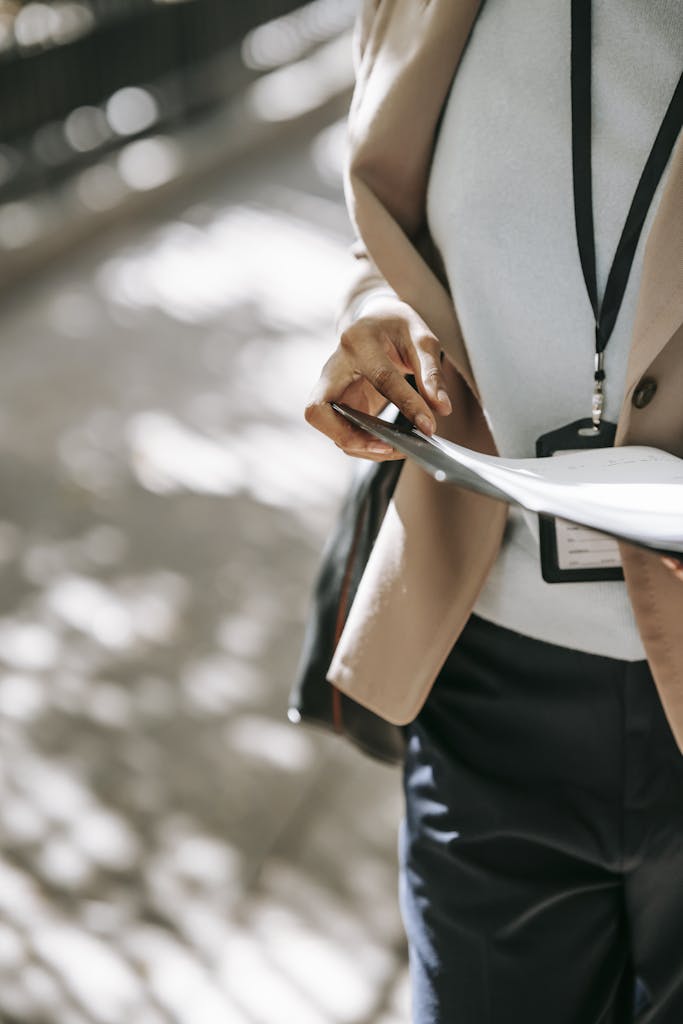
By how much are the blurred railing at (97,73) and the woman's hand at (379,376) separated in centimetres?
480

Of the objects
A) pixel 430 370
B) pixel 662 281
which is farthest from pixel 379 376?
pixel 662 281

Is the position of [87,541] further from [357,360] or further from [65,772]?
[357,360]

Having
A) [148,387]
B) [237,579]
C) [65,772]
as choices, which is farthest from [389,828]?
[148,387]

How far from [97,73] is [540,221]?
562 centimetres

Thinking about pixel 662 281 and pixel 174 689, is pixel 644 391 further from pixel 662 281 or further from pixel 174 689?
pixel 174 689

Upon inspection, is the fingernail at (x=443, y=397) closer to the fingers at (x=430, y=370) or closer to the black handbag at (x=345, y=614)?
the fingers at (x=430, y=370)

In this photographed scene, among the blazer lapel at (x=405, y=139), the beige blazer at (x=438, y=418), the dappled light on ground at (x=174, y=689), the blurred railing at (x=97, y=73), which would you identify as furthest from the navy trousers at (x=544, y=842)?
the blurred railing at (x=97, y=73)

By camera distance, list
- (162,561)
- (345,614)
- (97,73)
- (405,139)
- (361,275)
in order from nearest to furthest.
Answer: (405,139) → (361,275) → (345,614) → (162,561) → (97,73)

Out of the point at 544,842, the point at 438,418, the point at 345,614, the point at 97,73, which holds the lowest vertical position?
the point at 544,842

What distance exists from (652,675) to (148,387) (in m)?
3.40

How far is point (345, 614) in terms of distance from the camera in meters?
1.57

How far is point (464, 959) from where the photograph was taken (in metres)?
1.32

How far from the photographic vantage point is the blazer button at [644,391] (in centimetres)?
111

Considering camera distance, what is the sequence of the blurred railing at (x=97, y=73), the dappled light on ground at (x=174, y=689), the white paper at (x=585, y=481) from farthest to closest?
1. the blurred railing at (x=97, y=73)
2. the dappled light on ground at (x=174, y=689)
3. the white paper at (x=585, y=481)
